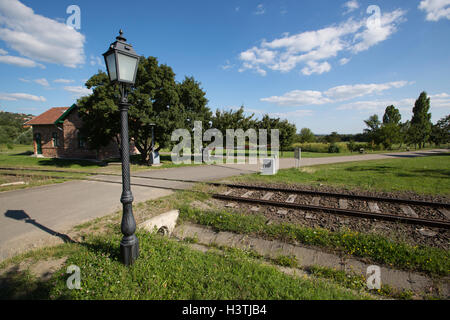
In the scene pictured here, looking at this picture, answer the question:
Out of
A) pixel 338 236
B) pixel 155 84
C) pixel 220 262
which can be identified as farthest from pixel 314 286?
pixel 155 84

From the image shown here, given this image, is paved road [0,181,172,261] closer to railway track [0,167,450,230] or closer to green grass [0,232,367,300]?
green grass [0,232,367,300]

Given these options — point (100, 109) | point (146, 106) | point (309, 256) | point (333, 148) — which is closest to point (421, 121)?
point (333, 148)

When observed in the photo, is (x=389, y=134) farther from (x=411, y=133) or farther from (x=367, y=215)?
(x=367, y=215)

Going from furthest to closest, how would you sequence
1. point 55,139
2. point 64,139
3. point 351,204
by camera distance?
point 55,139, point 64,139, point 351,204

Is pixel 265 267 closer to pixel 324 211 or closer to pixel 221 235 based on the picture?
pixel 221 235

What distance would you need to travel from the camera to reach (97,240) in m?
4.29

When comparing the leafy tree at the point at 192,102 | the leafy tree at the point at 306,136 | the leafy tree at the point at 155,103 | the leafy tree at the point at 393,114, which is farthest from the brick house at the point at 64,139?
the leafy tree at the point at 393,114

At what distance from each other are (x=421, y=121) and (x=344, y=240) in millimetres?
61539

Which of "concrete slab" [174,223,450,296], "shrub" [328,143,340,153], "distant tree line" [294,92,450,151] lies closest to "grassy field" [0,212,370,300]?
"concrete slab" [174,223,450,296]

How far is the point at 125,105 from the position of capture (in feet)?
11.6

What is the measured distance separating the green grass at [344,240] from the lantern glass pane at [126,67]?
3.97m

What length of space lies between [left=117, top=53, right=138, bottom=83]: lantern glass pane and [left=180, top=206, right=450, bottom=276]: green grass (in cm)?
397
